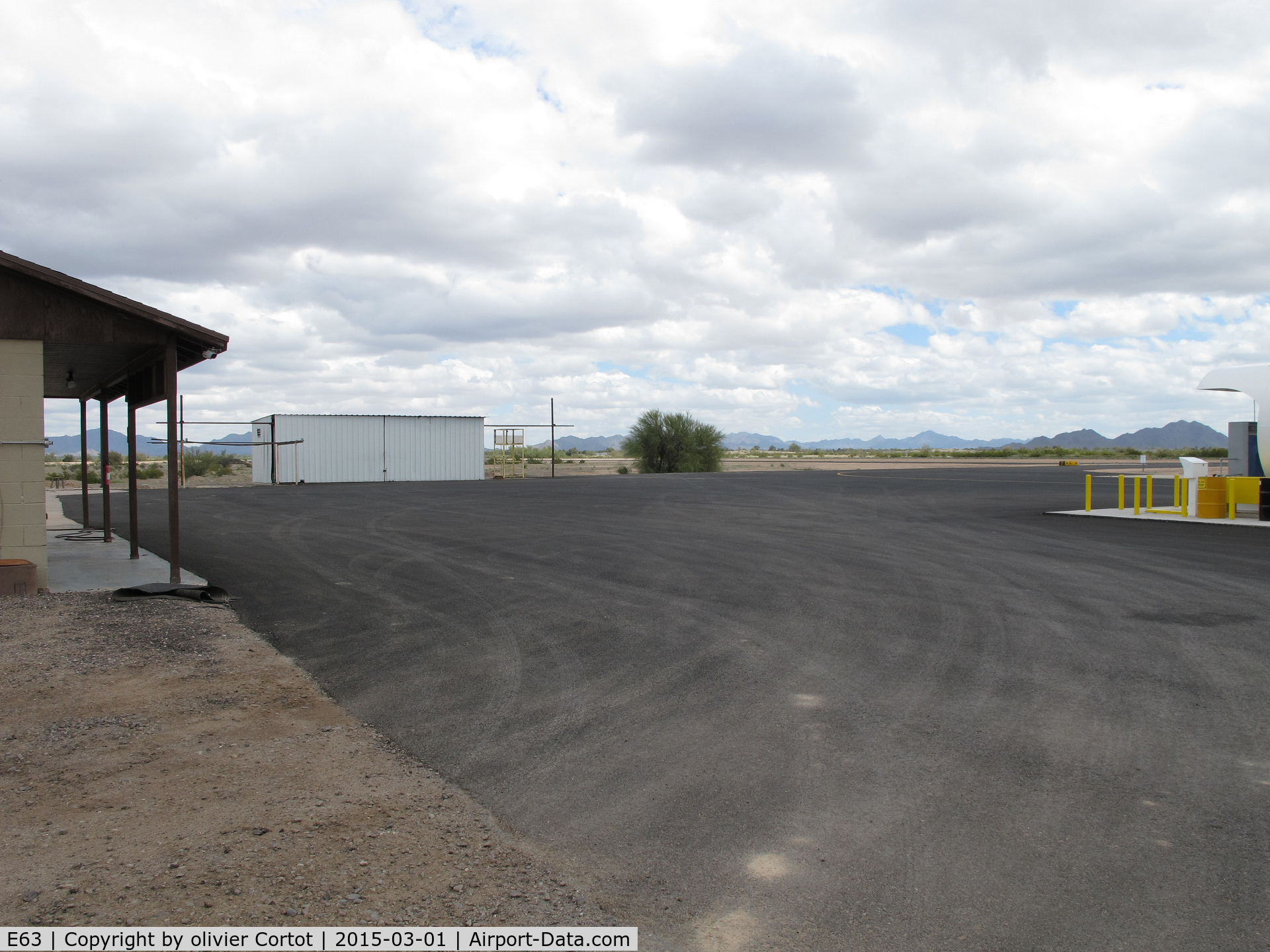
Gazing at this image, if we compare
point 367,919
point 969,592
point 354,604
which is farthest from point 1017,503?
point 367,919

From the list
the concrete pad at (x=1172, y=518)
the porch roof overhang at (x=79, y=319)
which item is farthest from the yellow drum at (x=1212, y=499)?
the porch roof overhang at (x=79, y=319)

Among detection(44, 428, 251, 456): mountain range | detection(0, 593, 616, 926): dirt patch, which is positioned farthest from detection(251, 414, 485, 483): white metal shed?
detection(0, 593, 616, 926): dirt patch

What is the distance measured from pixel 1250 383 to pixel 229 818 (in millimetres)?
24182

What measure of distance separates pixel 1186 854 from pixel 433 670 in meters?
5.21

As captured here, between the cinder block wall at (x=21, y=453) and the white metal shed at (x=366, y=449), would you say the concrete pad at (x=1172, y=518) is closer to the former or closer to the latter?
the cinder block wall at (x=21, y=453)

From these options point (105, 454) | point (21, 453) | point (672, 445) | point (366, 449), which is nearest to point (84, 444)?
point (105, 454)

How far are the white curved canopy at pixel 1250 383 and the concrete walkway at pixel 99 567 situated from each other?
2233 centimetres

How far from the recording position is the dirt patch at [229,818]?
3.69 m

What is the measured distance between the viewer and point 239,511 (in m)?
24.9

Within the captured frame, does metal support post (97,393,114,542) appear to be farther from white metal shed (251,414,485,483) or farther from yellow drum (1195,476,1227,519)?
white metal shed (251,414,485,483)

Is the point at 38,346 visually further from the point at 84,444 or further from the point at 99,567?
the point at 84,444

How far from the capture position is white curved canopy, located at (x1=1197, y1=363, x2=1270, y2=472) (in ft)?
70.3

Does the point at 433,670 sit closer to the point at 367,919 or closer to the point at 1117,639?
the point at 367,919

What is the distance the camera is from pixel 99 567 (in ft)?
43.8
